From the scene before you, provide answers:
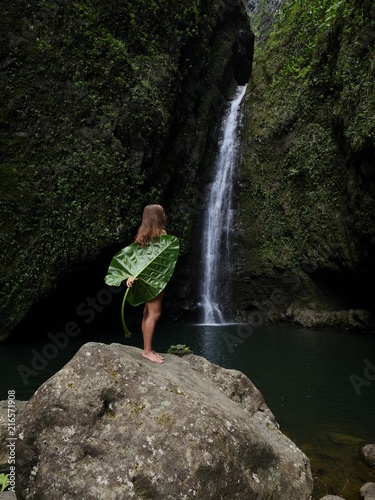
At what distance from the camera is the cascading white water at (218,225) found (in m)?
18.0

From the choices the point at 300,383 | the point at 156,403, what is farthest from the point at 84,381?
the point at 300,383

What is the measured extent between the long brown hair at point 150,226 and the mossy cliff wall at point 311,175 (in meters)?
8.96

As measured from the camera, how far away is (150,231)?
142 inches

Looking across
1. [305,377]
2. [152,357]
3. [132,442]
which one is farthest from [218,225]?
[132,442]

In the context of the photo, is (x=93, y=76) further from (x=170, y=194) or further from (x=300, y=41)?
(x=300, y=41)

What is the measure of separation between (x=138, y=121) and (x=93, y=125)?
1808 millimetres

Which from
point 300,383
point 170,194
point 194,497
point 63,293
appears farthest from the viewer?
point 170,194

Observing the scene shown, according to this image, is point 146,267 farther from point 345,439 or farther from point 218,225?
point 218,225

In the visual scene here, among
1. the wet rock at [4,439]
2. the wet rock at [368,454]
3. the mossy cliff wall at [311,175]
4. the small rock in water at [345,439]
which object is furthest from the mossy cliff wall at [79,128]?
the wet rock at [368,454]

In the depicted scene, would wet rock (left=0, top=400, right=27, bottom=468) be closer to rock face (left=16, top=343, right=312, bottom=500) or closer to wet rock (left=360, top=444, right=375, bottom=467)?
rock face (left=16, top=343, right=312, bottom=500)

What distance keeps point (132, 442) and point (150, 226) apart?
6.30 feet

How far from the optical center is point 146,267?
136 inches

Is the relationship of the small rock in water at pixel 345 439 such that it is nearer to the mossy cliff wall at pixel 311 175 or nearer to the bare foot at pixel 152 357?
the bare foot at pixel 152 357

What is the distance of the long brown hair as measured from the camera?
3.57 metres
